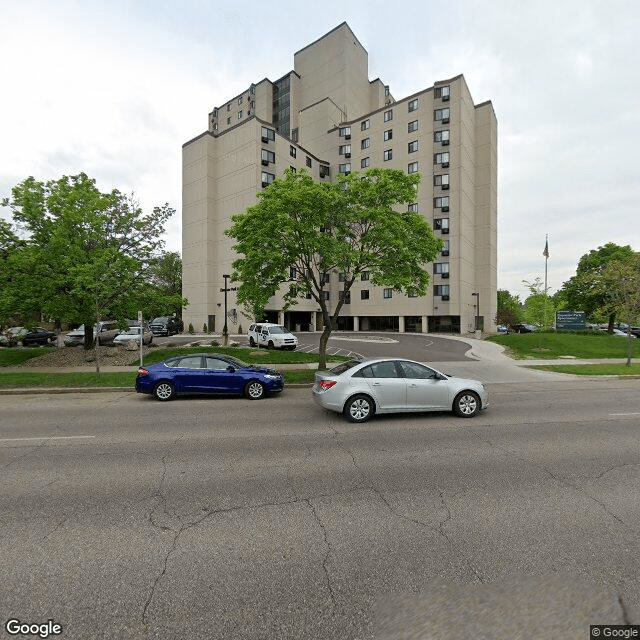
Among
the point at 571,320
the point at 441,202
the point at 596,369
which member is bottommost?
the point at 596,369

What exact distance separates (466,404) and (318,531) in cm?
625

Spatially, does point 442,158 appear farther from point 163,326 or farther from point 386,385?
point 386,385

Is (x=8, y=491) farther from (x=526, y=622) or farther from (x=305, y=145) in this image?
(x=305, y=145)

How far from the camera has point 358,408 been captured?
8.35 m

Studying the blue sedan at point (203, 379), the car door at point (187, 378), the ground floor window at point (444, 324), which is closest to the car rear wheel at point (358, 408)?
the blue sedan at point (203, 379)

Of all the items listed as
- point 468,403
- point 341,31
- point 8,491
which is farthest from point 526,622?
point 341,31

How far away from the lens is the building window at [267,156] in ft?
146

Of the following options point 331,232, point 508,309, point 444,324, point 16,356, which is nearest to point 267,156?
point 444,324

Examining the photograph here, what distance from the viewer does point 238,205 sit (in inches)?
1778

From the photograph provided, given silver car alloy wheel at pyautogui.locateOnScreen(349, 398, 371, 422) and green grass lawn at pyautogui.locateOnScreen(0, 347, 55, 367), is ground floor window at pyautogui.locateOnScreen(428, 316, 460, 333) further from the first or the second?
silver car alloy wheel at pyautogui.locateOnScreen(349, 398, 371, 422)

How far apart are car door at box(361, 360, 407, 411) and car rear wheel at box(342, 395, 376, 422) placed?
0.22m

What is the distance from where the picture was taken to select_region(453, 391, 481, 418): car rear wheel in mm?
8773

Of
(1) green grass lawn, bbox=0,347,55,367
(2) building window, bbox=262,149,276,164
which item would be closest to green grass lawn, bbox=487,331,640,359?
(1) green grass lawn, bbox=0,347,55,367

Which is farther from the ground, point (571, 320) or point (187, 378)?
point (571, 320)
